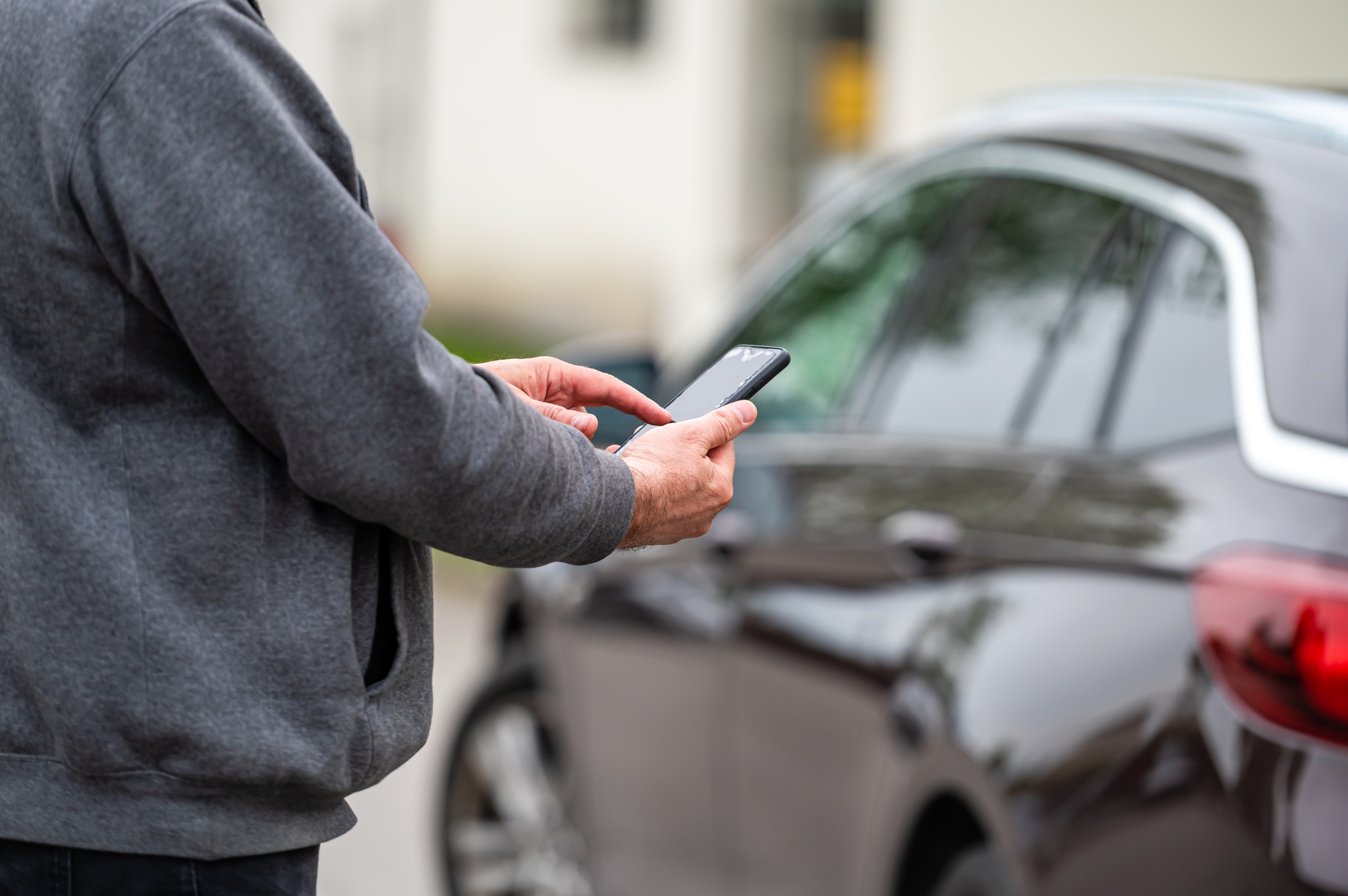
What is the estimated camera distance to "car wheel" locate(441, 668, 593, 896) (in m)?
4.04

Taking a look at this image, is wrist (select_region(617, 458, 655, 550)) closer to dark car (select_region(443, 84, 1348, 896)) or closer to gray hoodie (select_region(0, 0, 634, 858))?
gray hoodie (select_region(0, 0, 634, 858))

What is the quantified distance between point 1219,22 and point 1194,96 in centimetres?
514

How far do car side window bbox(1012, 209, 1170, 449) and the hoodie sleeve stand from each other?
4.63 feet

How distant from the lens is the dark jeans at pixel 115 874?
156cm

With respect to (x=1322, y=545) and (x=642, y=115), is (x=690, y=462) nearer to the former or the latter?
(x=1322, y=545)

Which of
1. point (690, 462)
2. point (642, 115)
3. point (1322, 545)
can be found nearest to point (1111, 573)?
point (1322, 545)

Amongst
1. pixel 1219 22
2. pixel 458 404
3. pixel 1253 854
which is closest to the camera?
pixel 458 404

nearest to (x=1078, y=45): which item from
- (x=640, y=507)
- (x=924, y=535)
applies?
(x=924, y=535)

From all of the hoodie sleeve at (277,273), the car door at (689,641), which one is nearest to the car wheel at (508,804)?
the car door at (689,641)

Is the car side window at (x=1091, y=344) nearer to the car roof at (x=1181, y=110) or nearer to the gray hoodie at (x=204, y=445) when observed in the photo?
the car roof at (x=1181, y=110)

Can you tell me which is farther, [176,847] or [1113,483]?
[1113,483]

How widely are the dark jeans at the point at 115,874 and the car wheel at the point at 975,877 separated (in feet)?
3.96

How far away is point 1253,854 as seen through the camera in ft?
6.77

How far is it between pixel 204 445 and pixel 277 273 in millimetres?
187
